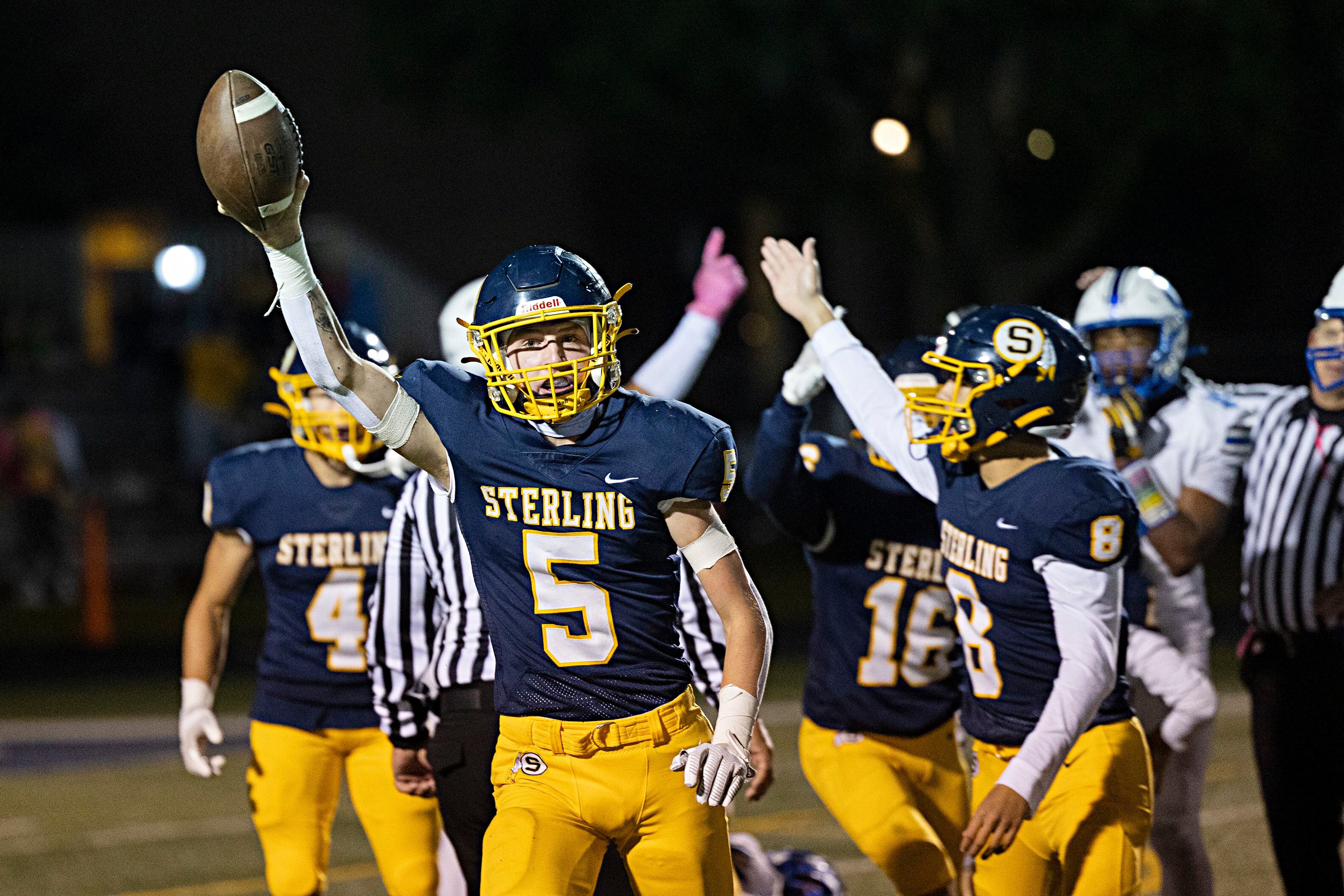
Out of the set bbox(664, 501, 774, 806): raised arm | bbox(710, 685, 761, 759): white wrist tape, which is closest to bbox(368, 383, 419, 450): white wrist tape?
bbox(664, 501, 774, 806): raised arm

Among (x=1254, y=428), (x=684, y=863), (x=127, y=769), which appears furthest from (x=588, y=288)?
(x=127, y=769)

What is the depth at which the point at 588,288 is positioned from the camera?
371 centimetres

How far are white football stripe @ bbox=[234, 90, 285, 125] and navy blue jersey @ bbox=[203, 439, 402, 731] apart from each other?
1.73m

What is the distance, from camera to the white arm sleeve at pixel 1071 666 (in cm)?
370

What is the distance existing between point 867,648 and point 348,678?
153 centimetres

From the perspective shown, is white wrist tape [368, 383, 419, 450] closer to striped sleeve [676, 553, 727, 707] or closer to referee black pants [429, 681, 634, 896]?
referee black pants [429, 681, 634, 896]

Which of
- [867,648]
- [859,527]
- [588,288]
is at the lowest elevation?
[867,648]

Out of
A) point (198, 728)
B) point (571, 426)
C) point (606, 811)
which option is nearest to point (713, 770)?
point (606, 811)

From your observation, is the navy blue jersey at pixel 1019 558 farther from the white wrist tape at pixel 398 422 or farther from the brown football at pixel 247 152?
the brown football at pixel 247 152

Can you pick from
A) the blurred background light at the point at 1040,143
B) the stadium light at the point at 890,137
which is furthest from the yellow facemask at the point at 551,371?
the blurred background light at the point at 1040,143

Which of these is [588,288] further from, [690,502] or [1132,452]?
[1132,452]

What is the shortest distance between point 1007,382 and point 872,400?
1.69 ft

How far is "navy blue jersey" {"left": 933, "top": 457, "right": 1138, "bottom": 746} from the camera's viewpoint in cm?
384

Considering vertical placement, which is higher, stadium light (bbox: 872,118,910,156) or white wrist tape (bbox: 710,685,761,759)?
stadium light (bbox: 872,118,910,156)
